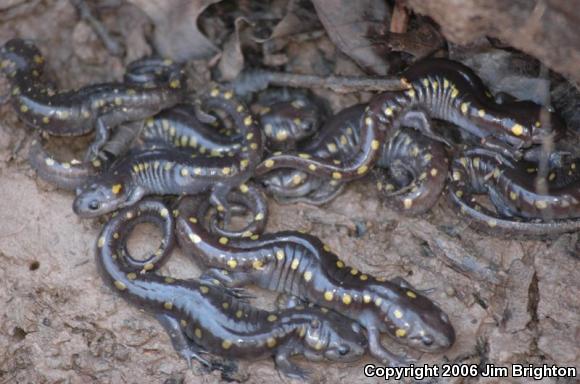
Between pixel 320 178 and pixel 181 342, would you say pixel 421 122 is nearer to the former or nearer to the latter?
pixel 320 178

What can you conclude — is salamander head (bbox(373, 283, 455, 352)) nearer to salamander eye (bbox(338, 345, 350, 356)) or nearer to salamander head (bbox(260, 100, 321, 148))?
salamander eye (bbox(338, 345, 350, 356))

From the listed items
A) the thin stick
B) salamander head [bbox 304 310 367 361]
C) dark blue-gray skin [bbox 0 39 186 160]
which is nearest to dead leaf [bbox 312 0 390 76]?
the thin stick

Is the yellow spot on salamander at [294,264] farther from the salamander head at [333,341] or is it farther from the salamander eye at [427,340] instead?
the salamander eye at [427,340]

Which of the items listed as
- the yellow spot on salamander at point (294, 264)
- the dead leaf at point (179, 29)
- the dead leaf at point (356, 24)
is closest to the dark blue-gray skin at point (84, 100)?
the dead leaf at point (179, 29)

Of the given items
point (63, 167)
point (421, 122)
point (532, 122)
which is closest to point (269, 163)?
point (421, 122)

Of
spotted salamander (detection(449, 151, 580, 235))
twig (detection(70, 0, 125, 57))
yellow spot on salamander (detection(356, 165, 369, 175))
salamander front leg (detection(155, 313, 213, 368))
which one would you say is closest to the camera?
salamander front leg (detection(155, 313, 213, 368))

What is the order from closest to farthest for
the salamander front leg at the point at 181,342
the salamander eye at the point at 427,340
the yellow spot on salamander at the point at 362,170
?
1. the salamander eye at the point at 427,340
2. the salamander front leg at the point at 181,342
3. the yellow spot on salamander at the point at 362,170

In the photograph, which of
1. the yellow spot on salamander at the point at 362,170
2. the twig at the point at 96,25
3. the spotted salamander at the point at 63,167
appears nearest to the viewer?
the yellow spot on salamander at the point at 362,170
